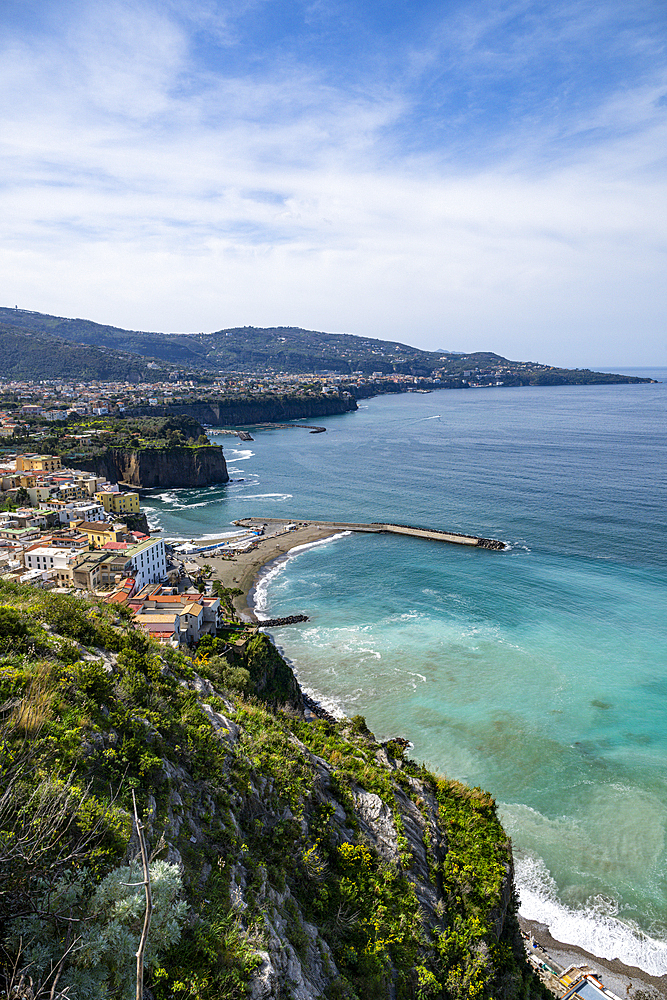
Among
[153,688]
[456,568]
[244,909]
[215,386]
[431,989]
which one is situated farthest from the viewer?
[215,386]

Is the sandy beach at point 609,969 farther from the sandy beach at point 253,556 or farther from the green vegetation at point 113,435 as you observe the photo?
the green vegetation at point 113,435

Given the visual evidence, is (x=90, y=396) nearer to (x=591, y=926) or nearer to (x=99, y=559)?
(x=99, y=559)

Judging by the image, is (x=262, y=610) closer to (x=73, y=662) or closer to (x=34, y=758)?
(x=73, y=662)

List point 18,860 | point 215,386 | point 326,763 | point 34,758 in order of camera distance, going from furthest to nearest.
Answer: point 215,386 → point 326,763 → point 34,758 → point 18,860

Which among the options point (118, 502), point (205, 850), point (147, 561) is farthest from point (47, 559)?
point (205, 850)

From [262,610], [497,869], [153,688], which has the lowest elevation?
[262,610]

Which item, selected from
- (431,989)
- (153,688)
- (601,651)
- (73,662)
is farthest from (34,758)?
(601,651)

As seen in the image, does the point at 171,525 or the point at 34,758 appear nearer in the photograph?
the point at 34,758
